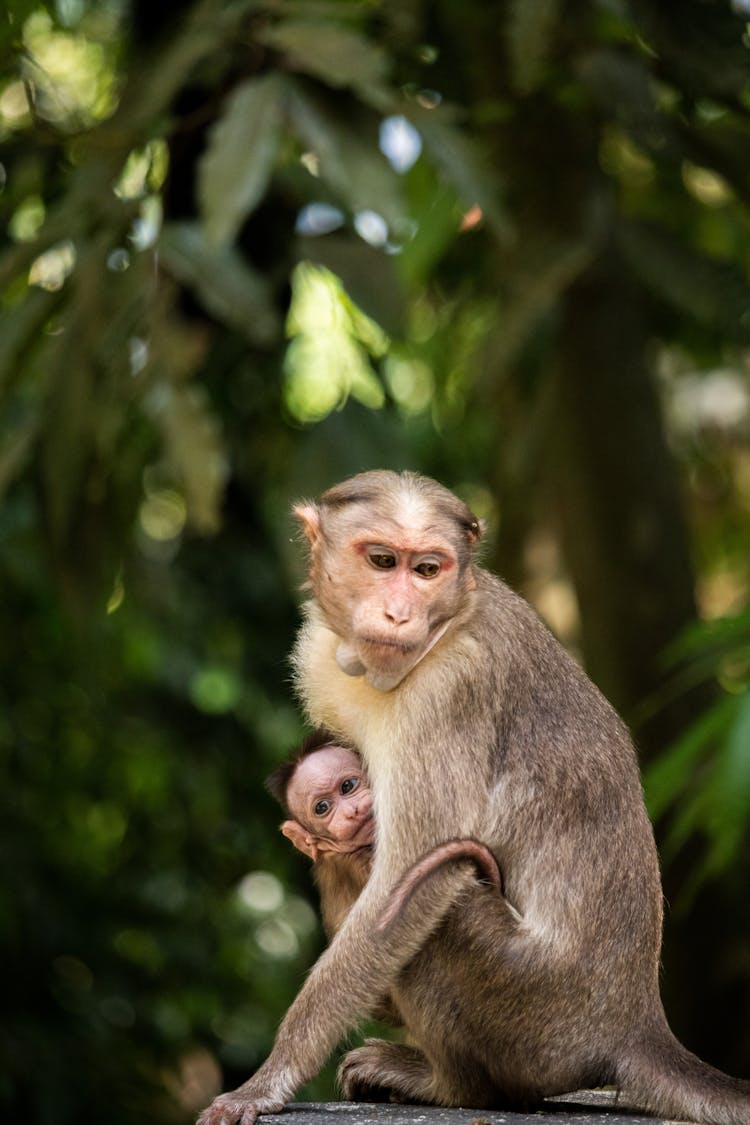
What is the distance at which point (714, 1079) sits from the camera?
4.40 meters

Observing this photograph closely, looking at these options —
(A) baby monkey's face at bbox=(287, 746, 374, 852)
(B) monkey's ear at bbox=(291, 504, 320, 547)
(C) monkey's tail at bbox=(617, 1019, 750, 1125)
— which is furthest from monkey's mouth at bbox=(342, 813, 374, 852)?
(C) monkey's tail at bbox=(617, 1019, 750, 1125)

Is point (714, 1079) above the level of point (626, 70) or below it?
below

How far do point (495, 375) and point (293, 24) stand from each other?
220 centimetres

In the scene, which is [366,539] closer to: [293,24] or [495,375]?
[293,24]

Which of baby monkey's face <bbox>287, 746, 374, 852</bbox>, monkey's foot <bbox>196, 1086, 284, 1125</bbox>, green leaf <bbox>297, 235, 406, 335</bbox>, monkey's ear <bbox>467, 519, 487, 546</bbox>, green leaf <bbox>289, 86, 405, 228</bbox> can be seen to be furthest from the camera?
green leaf <bbox>297, 235, 406, 335</bbox>

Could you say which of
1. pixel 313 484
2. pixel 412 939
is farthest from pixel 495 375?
pixel 412 939

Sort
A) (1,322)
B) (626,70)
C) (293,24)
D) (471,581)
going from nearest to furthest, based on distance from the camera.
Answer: (471,581), (293,24), (1,322), (626,70)

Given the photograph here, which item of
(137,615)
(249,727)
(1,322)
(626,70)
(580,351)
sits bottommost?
(249,727)

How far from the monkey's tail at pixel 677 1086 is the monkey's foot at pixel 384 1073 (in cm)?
63

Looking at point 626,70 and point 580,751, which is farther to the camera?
point 626,70

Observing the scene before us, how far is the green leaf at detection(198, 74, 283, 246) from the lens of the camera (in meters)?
4.81

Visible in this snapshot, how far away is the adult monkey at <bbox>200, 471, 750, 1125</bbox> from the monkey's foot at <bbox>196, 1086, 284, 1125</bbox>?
0.04ft

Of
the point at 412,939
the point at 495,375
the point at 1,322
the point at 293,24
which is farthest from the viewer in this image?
the point at 495,375

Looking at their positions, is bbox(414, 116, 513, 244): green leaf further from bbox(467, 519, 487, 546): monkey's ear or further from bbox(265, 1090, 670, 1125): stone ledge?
bbox(265, 1090, 670, 1125): stone ledge
